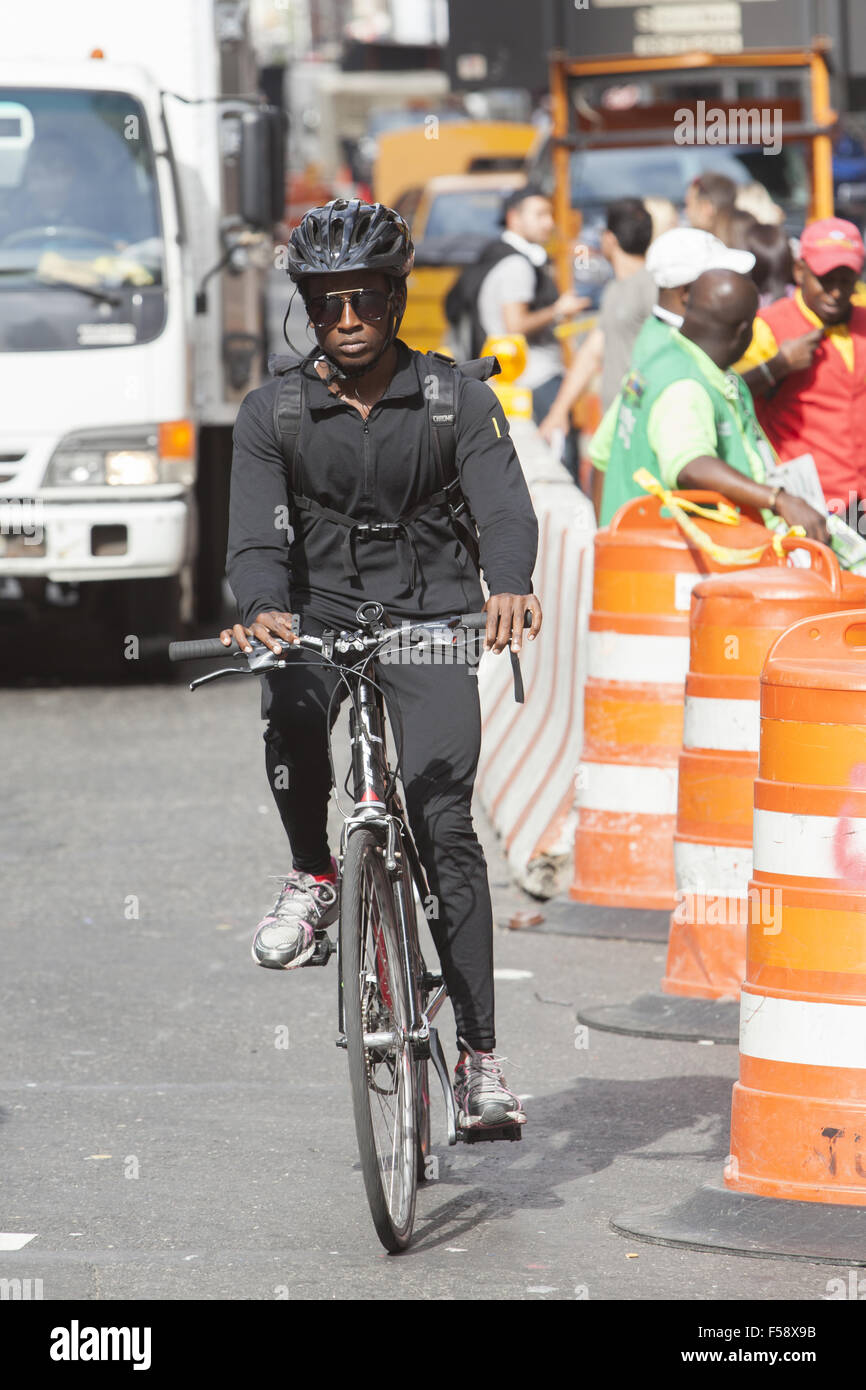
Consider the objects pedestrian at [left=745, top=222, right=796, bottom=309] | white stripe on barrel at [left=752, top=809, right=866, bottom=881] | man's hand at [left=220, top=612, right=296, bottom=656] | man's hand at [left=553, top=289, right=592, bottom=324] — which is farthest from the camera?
man's hand at [left=553, top=289, right=592, bottom=324]

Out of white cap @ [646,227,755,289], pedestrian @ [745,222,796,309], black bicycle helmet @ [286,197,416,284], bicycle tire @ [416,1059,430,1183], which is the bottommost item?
bicycle tire @ [416,1059,430,1183]

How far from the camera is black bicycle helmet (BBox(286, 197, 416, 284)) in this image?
480 cm

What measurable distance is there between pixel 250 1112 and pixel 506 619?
5.77ft

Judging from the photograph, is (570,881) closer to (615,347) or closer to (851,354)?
(851,354)

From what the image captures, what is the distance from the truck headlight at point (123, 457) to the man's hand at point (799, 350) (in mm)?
4154

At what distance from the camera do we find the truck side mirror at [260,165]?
12328 mm

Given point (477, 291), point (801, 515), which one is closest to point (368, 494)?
point (801, 515)

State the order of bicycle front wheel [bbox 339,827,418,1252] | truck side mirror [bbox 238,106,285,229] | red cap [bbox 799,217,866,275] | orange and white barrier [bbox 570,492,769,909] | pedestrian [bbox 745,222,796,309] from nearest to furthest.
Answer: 1. bicycle front wheel [bbox 339,827,418,1252]
2. orange and white barrier [bbox 570,492,769,909]
3. red cap [bbox 799,217,866,275]
4. pedestrian [bbox 745,222,796,309]
5. truck side mirror [bbox 238,106,285,229]

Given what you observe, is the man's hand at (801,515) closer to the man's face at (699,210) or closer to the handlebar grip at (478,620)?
the handlebar grip at (478,620)

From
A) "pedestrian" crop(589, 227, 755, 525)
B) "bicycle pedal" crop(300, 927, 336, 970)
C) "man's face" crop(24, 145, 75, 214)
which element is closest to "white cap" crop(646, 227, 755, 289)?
"pedestrian" crop(589, 227, 755, 525)

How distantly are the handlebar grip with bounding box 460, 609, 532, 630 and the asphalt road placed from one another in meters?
1.24

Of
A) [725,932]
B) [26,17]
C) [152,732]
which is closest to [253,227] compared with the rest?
[26,17]

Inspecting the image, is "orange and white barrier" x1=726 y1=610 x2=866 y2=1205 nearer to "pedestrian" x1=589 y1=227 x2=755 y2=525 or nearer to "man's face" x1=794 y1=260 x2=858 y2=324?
"pedestrian" x1=589 y1=227 x2=755 y2=525

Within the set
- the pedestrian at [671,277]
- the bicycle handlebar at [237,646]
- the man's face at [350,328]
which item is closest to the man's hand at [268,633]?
the bicycle handlebar at [237,646]
